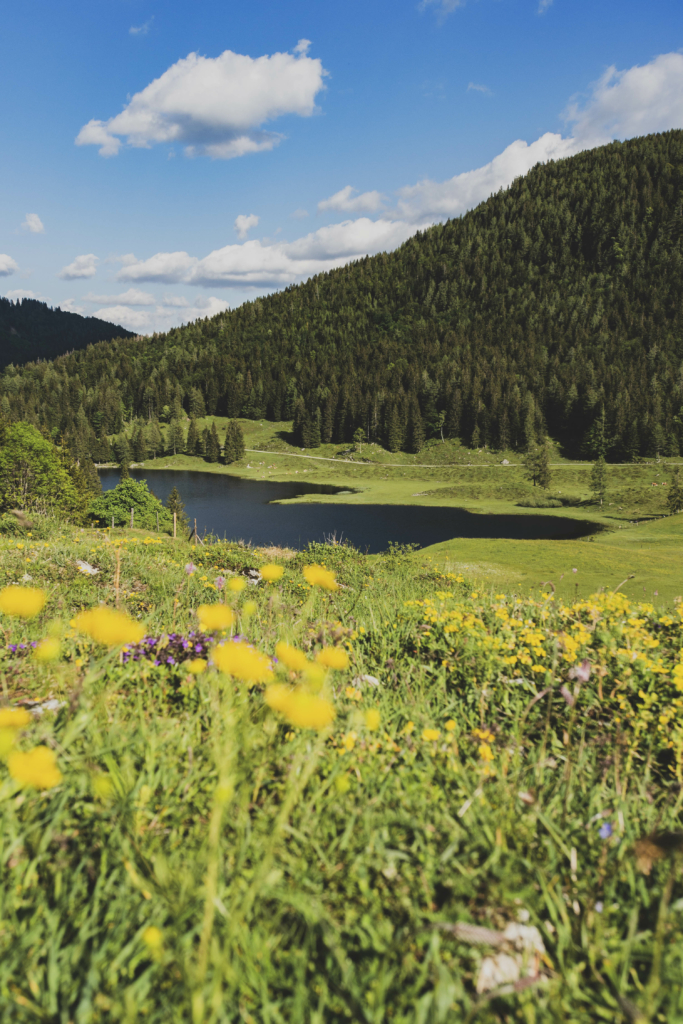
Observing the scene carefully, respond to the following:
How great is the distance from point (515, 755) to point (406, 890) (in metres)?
1.29

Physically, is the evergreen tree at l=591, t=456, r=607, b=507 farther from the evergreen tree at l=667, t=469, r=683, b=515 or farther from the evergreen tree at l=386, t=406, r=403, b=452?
the evergreen tree at l=386, t=406, r=403, b=452

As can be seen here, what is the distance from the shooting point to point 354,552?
25.6 meters

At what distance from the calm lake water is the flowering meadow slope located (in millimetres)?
50966

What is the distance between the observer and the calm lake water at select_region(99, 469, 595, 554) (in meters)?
65.2

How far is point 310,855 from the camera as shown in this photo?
92.0 inches

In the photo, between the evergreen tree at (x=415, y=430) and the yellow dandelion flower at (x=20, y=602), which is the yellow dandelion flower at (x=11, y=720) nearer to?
the yellow dandelion flower at (x=20, y=602)

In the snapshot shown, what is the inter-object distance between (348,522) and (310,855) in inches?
2935

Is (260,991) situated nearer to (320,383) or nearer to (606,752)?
(606,752)

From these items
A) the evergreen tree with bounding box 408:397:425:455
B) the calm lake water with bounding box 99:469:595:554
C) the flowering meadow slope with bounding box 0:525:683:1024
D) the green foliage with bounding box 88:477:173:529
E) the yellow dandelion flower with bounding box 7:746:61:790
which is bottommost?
the calm lake water with bounding box 99:469:595:554

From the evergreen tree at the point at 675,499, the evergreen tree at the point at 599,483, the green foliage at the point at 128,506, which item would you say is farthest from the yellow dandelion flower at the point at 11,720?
the evergreen tree at the point at 599,483

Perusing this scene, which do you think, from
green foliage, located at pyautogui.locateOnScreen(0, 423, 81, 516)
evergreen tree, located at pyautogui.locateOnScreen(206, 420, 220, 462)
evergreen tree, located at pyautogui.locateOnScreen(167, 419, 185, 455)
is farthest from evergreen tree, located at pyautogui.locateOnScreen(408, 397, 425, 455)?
green foliage, located at pyautogui.locateOnScreen(0, 423, 81, 516)

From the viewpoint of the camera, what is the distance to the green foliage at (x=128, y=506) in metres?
53.4

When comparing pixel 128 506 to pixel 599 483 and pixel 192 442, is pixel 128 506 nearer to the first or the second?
pixel 599 483

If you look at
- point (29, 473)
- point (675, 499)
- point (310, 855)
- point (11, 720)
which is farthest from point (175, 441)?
point (310, 855)
